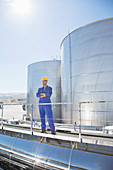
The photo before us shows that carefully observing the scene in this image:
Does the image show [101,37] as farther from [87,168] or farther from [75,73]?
[87,168]

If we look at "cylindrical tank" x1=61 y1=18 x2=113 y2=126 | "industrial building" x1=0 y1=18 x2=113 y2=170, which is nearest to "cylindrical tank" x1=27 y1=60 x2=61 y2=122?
"industrial building" x1=0 y1=18 x2=113 y2=170

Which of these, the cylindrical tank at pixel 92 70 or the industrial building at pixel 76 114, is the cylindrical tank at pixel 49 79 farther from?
the cylindrical tank at pixel 92 70

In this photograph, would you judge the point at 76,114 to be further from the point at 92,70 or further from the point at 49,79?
the point at 49,79

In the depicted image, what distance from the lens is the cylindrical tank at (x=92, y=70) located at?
655 centimetres

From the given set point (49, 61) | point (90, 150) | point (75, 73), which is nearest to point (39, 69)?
point (49, 61)

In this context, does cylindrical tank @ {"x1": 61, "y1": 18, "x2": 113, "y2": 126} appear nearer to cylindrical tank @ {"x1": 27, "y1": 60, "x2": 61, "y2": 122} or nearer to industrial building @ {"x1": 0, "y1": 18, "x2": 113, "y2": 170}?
industrial building @ {"x1": 0, "y1": 18, "x2": 113, "y2": 170}

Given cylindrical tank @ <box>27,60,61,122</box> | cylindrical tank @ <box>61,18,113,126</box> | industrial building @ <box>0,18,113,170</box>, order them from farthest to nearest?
1. cylindrical tank @ <box>27,60,61,122</box>
2. cylindrical tank @ <box>61,18,113,126</box>
3. industrial building @ <box>0,18,113,170</box>

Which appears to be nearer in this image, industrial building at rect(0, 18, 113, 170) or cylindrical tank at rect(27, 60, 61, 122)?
industrial building at rect(0, 18, 113, 170)

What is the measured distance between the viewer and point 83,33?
24.7ft

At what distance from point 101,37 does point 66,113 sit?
5310mm

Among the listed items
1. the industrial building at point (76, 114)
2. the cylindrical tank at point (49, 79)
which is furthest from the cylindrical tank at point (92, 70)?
the cylindrical tank at point (49, 79)

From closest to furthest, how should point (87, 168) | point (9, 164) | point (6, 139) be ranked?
point (87, 168) < point (9, 164) < point (6, 139)

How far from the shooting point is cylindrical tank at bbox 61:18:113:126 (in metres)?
6.55

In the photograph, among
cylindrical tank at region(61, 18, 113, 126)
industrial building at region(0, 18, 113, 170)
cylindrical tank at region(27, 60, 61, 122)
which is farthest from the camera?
cylindrical tank at region(27, 60, 61, 122)
